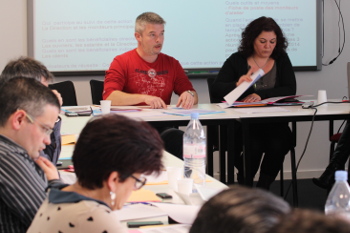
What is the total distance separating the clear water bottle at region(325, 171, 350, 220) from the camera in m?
1.65

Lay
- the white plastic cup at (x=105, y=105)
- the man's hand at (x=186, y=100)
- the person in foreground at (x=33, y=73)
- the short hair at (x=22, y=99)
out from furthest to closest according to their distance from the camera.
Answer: the man's hand at (x=186, y=100) < the white plastic cup at (x=105, y=105) < the person in foreground at (x=33, y=73) < the short hair at (x=22, y=99)

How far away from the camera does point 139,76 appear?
4070 millimetres

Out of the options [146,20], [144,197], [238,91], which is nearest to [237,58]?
[238,91]

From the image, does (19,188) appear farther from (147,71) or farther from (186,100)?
(147,71)

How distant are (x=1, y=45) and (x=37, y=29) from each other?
335 millimetres

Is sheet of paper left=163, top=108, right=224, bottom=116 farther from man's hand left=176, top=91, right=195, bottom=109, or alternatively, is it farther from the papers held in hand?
the papers held in hand

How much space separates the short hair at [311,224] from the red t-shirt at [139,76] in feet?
11.6

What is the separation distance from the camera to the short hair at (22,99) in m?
1.61

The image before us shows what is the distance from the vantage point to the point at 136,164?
1.21 metres

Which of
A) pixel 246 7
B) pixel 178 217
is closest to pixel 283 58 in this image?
pixel 246 7

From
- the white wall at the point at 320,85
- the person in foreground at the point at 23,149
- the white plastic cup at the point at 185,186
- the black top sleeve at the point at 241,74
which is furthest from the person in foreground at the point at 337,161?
the person in foreground at the point at 23,149

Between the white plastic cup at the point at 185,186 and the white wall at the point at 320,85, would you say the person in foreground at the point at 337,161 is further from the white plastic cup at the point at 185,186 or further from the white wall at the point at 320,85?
the white plastic cup at the point at 185,186

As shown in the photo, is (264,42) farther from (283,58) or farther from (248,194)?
(248,194)

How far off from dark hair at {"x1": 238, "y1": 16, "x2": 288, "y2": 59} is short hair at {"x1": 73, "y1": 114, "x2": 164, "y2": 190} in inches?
124
